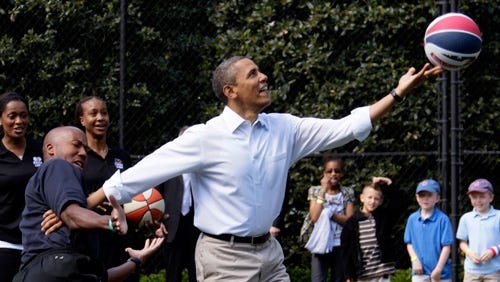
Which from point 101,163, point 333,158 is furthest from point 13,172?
point 333,158

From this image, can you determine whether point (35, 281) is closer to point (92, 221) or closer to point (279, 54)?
point (92, 221)

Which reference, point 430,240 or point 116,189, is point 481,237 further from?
point 116,189

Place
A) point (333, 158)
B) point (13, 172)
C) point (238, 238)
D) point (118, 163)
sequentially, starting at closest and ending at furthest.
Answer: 1. point (238, 238)
2. point (13, 172)
3. point (118, 163)
4. point (333, 158)

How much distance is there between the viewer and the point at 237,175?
668 centimetres

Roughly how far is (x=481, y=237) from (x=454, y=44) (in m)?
3.76

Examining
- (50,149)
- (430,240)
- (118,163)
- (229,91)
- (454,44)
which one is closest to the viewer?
(50,149)

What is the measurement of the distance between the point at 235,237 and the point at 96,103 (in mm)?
2460

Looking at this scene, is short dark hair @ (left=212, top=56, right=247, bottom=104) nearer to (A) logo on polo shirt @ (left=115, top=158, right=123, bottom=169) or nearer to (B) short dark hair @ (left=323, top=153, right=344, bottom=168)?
(A) logo on polo shirt @ (left=115, top=158, right=123, bottom=169)

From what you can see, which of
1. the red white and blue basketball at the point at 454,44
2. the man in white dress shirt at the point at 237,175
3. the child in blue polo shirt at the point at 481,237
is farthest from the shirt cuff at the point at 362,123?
the child in blue polo shirt at the point at 481,237

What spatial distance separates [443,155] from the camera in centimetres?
1108

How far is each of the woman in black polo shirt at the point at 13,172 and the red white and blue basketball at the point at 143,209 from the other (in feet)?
4.08

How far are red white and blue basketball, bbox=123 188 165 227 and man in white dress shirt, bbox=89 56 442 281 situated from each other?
0.45 m

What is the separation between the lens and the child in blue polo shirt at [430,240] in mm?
10469

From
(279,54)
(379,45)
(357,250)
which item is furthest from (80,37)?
(357,250)
